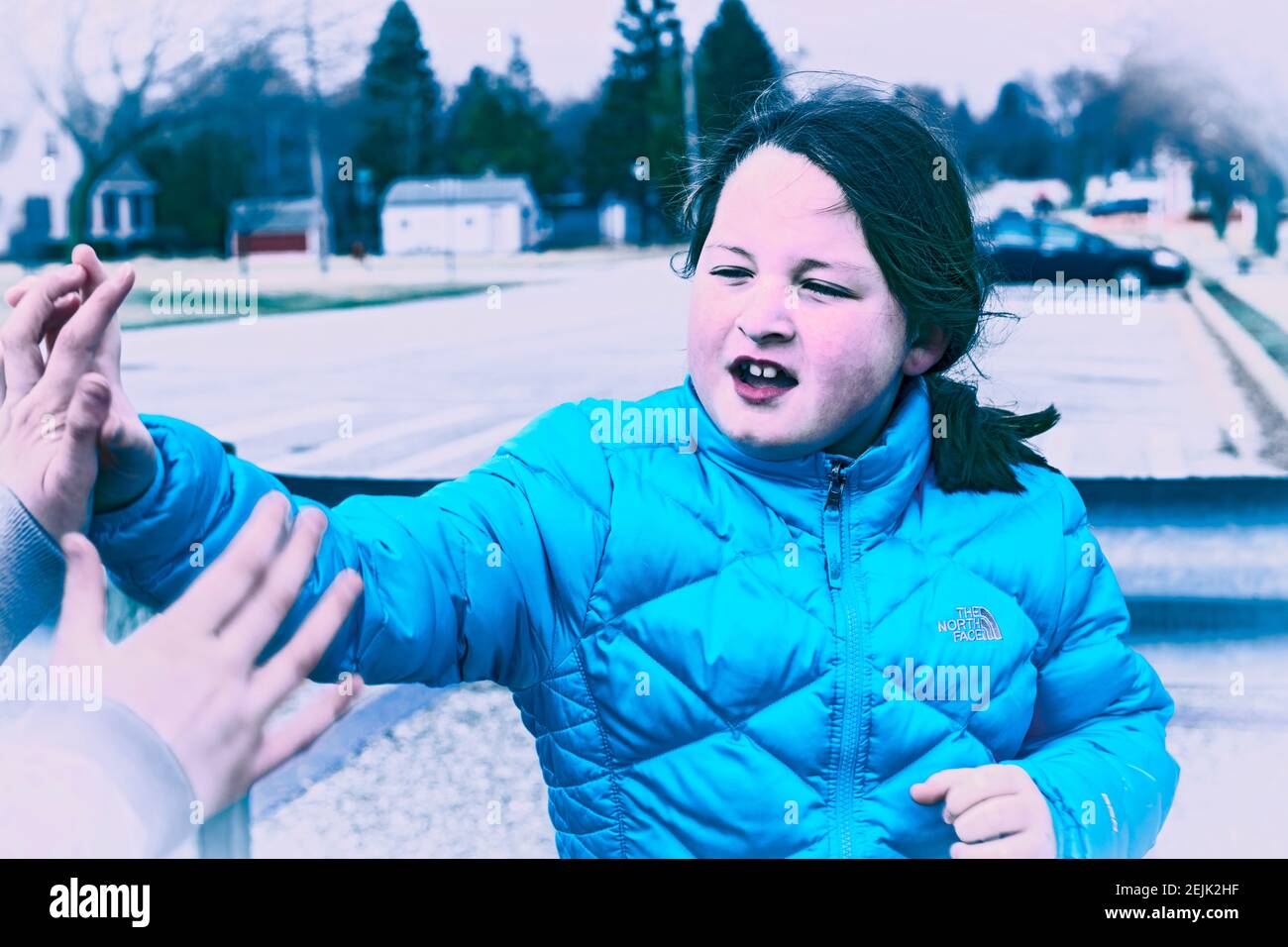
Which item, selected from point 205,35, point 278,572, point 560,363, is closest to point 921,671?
point 278,572

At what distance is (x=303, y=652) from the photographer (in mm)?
1235

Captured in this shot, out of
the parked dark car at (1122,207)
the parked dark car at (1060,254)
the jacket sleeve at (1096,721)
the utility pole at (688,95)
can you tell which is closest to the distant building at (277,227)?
the parked dark car at (1060,254)

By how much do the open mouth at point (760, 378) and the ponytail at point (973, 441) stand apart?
9.3 inches

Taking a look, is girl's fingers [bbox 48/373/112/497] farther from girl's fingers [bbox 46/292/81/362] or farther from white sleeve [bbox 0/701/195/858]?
white sleeve [bbox 0/701/195/858]

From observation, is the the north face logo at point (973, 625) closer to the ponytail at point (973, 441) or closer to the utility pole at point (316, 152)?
the ponytail at point (973, 441)

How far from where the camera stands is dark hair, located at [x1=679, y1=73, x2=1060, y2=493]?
5.53 ft

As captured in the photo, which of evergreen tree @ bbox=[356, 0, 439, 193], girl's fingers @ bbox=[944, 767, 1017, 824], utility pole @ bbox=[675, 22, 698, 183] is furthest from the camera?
evergreen tree @ bbox=[356, 0, 439, 193]

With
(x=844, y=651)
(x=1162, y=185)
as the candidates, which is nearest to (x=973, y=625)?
(x=844, y=651)

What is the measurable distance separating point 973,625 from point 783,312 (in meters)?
0.41

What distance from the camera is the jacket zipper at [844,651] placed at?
161cm

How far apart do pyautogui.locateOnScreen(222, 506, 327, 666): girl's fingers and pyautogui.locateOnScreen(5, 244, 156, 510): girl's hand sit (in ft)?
0.49

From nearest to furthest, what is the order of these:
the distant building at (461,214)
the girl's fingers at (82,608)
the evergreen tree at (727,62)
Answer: the girl's fingers at (82,608) → the evergreen tree at (727,62) → the distant building at (461,214)

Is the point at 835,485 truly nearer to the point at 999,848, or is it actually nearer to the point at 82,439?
the point at 999,848

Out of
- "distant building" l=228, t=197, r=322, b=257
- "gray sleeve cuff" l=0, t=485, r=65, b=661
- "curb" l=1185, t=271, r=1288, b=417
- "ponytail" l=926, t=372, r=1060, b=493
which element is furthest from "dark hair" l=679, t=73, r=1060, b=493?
"distant building" l=228, t=197, r=322, b=257
